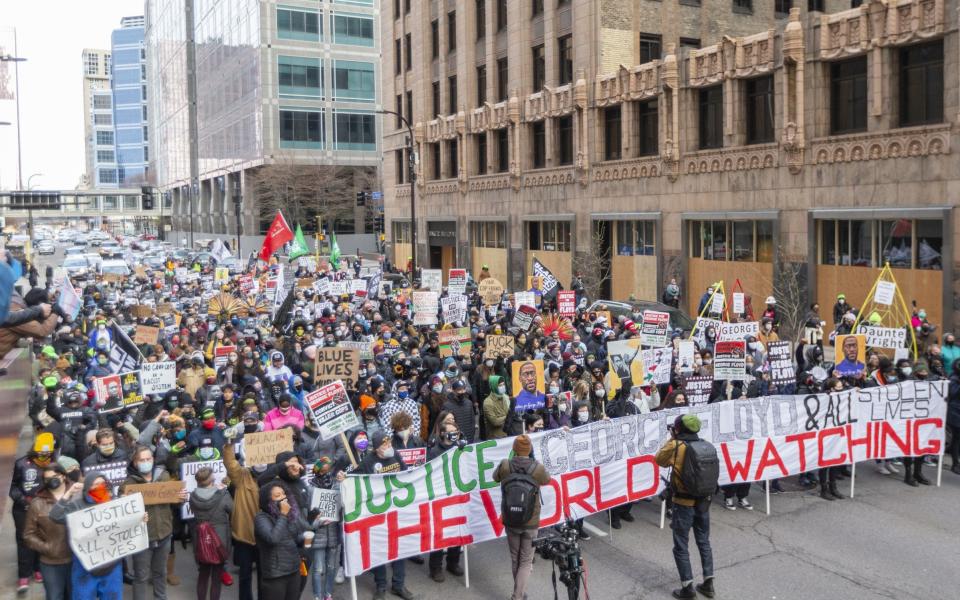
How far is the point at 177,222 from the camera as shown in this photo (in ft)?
416

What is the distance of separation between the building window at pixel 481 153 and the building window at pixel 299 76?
1336 inches

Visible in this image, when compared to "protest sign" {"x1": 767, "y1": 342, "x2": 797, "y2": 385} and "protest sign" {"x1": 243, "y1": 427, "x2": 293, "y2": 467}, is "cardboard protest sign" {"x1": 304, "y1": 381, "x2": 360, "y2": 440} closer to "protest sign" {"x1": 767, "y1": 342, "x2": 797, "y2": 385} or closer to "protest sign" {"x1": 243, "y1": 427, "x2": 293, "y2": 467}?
"protest sign" {"x1": 243, "y1": 427, "x2": 293, "y2": 467}

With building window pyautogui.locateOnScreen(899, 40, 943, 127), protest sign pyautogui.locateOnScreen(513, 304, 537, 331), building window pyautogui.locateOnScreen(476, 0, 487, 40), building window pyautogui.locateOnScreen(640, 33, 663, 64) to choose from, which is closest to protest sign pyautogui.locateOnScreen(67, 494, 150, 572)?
protest sign pyautogui.locateOnScreen(513, 304, 537, 331)

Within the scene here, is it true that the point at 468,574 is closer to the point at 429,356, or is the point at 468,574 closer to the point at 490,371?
the point at 490,371

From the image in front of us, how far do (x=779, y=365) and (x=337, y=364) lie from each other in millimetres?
6903

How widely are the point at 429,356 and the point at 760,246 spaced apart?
15550mm

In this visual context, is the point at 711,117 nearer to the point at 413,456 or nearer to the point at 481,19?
the point at 481,19

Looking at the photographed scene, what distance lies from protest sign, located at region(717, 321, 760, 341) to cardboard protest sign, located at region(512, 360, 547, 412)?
3.76 meters

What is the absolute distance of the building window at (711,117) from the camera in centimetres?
3061

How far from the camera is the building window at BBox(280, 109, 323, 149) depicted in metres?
74.3

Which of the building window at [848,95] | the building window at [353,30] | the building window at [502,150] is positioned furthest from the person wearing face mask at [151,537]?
the building window at [353,30]

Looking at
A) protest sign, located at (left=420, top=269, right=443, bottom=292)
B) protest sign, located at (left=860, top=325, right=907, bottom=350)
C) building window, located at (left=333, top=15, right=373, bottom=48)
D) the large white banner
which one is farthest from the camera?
building window, located at (left=333, top=15, right=373, bottom=48)

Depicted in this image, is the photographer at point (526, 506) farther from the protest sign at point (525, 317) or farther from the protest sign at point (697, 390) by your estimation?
the protest sign at point (525, 317)

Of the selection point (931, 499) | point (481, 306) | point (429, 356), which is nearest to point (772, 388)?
point (931, 499)
